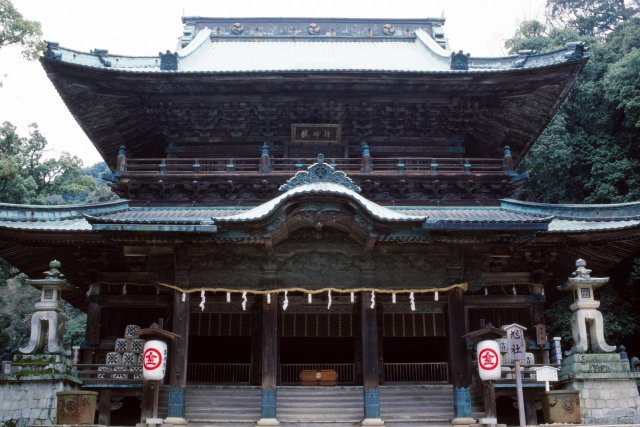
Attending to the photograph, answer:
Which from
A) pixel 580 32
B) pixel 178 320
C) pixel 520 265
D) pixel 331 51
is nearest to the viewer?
pixel 178 320

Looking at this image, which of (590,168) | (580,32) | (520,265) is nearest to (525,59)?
(520,265)

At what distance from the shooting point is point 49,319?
13.1 metres

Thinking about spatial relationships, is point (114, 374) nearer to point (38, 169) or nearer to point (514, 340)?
point (514, 340)

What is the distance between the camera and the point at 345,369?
18.7m

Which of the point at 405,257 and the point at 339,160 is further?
the point at 339,160

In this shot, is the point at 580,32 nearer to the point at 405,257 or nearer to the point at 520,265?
the point at 520,265

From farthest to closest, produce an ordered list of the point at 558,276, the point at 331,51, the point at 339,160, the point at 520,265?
the point at 331,51 → the point at 558,276 → the point at 339,160 → the point at 520,265

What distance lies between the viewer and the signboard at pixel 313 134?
17.0m

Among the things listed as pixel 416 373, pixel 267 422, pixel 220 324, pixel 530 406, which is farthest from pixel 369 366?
pixel 416 373

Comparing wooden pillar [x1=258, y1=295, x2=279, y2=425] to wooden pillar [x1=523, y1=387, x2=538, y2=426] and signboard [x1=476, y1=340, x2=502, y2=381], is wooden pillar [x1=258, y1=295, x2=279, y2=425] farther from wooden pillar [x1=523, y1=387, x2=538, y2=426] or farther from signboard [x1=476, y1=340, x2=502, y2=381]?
wooden pillar [x1=523, y1=387, x2=538, y2=426]

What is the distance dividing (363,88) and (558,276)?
822 centimetres

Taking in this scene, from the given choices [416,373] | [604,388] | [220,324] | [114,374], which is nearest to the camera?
[604,388]

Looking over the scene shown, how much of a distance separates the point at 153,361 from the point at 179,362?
1276mm

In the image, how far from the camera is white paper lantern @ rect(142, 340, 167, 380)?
1191 cm
